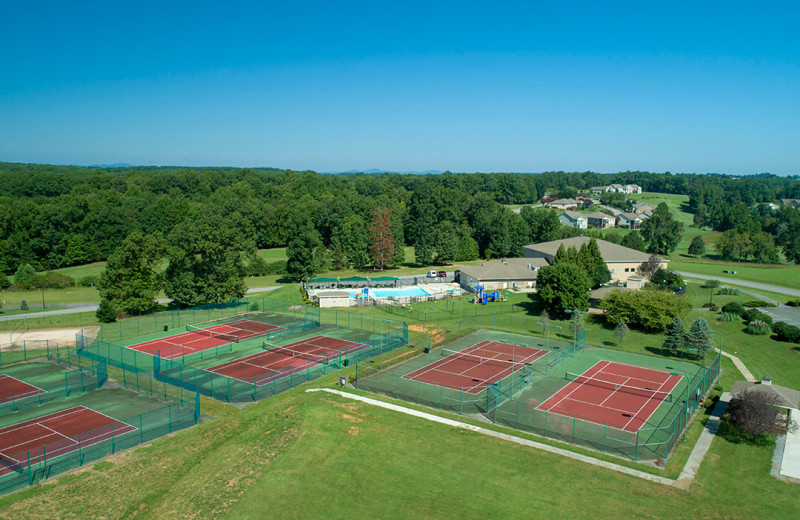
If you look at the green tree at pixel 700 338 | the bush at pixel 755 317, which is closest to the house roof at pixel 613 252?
the bush at pixel 755 317

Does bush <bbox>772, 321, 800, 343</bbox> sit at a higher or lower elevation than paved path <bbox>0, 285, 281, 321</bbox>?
higher

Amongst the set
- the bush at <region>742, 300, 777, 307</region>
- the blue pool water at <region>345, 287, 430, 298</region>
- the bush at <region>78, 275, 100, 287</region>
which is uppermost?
the bush at <region>742, 300, 777, 307</region>

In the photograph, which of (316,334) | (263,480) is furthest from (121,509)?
(316,334)

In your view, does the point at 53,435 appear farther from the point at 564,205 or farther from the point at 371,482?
the point at 564,205

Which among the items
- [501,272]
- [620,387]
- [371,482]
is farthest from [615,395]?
[501,272]

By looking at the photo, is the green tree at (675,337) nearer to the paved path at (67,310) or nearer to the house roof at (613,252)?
the house roof at (613,252)

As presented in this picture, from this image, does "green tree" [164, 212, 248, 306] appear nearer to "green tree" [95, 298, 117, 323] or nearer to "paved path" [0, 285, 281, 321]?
"green tree" [95, 298, 117, 323]

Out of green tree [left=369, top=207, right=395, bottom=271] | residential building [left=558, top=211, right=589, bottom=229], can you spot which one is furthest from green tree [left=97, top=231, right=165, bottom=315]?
residential building [left=558, top=211, right=589, bottom=229]
